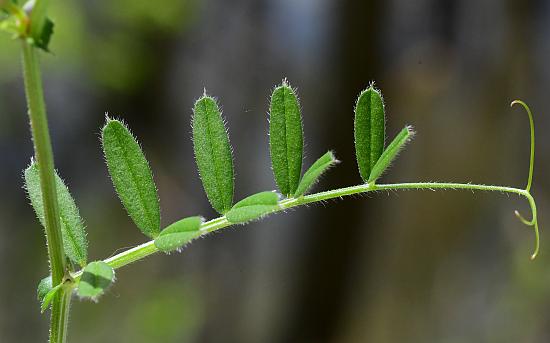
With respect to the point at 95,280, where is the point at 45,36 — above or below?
above

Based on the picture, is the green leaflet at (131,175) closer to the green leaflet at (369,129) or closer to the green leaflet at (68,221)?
the green leaflet at (68,221)

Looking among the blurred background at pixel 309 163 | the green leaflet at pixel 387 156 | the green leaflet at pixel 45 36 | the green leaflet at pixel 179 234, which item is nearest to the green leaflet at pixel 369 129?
the green leaflet at pixel 387 156

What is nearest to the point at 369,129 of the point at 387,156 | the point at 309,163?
the point at 387,156

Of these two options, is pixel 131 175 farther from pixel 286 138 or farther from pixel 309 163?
pixel 309 163

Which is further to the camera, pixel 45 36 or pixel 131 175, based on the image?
pixel 131 175

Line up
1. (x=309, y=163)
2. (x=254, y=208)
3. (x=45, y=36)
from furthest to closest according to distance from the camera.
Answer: (x=309, y=163) → (x=254, y=208) → (x=45, y=36)

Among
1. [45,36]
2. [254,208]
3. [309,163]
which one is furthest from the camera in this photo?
[309,163]

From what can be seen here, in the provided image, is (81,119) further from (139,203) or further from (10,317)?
(139,203)

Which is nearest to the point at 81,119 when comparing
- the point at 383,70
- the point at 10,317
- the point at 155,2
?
the point at 155,2
